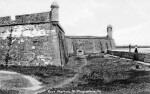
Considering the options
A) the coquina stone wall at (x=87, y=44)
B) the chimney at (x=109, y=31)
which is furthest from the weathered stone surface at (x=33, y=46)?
the chimney at (x=109, y=31)

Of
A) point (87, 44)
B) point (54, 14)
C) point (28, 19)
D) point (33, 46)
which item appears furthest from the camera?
point (87, 44)

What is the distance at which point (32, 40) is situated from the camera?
25484mm

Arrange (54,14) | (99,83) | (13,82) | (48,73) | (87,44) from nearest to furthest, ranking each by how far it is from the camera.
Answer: (99,83) < (13,82) < (48,73) < (54,14) < (87,44)

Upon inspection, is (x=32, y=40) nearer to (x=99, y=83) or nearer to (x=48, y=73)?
(x=48, y=73)

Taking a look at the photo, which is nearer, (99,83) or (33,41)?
(99,83)

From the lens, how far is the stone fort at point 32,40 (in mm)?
24516

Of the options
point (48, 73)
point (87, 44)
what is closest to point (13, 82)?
point (48, 73)

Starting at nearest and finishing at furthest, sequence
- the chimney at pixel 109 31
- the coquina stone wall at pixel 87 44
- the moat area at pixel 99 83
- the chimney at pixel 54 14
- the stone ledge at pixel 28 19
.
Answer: the moat area at pixel 99 83
the chimney at pixel 54 14
the stone ledge at pixel 28 19
the coquina stone wall at pixel 87 44
the chimney at pixel 109 31

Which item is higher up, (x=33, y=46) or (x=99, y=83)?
(x=33, y=46)

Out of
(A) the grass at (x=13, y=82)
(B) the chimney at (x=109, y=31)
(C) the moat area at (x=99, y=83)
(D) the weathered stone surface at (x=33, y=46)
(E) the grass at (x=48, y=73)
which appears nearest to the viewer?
(C) the moat area at (x=99, y=83)

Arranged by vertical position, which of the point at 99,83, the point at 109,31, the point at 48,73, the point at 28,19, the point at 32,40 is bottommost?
the point at 99,83

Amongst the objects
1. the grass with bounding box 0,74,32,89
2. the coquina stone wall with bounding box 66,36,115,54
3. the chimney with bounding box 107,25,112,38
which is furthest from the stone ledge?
the chimney with bounding box 107,25,112,38

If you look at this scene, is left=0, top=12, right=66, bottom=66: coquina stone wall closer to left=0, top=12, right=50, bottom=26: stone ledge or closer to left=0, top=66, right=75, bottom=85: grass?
left=0, top=12, right=50, bottom=26: stone ledge

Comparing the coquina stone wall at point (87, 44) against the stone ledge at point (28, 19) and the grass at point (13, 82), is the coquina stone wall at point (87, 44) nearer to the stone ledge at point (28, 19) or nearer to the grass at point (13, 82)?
the stone ledge at point (28, 19)
